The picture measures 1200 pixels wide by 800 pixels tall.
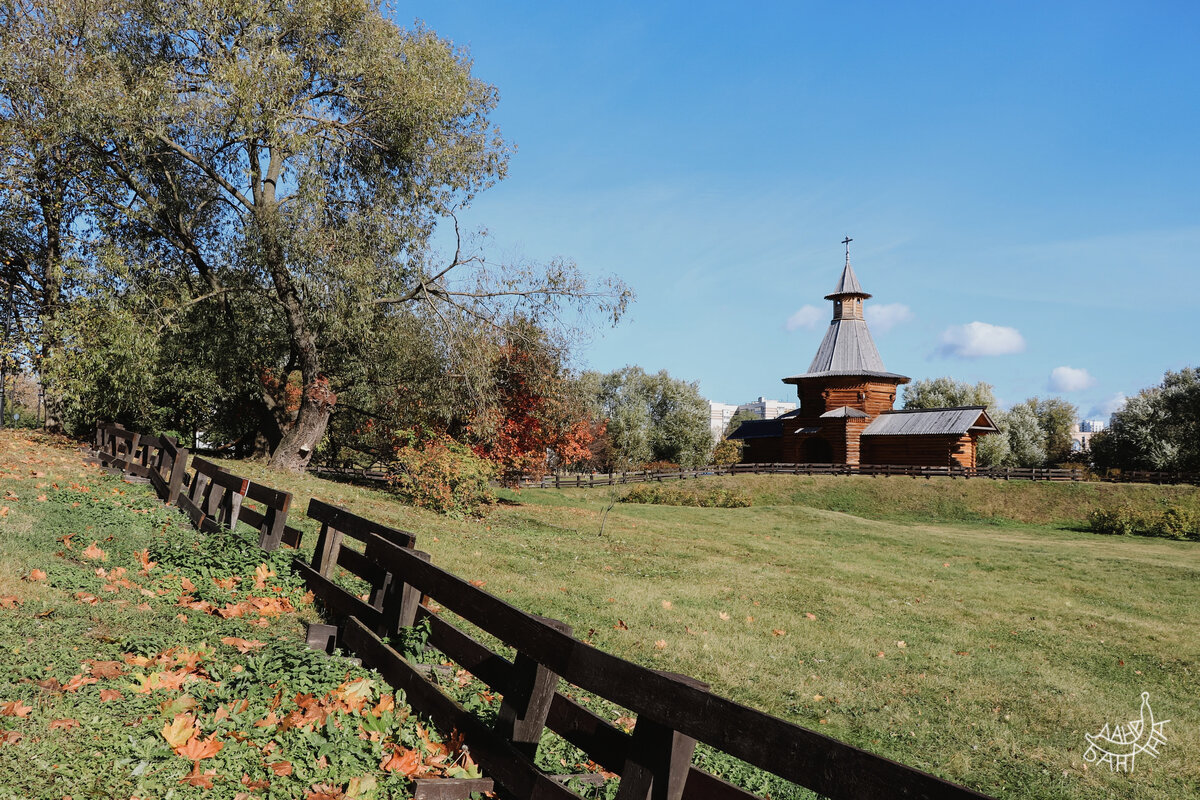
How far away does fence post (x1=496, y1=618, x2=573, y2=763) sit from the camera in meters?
4.16

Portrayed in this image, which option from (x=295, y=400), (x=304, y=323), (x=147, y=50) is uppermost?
(x=147, y=50)

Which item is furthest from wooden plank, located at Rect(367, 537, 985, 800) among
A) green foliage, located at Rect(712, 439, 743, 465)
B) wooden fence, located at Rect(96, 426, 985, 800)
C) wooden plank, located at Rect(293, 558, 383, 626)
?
green foliage, located at Rect(712, 439, 743, 465)

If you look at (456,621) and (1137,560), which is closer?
(456,621)

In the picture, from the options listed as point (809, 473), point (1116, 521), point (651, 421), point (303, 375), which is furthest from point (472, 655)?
point (651, 421)

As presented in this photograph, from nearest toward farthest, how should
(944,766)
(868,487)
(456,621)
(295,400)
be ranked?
(944,766) → (456,621) → (295,400) → (868,487)

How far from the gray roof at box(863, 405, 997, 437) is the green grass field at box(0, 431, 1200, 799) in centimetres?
2280

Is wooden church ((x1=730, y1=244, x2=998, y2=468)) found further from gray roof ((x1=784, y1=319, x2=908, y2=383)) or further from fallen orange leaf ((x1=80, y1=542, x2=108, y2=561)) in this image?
fallen orange leaf ((x1=80, y1=542, x2=108, y2=561))

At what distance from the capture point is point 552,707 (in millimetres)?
4277

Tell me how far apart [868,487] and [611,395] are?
4432cm

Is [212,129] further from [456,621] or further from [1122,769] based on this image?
[1122,769]

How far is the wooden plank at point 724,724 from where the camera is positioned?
8.35 ft

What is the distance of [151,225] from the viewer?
2312cm

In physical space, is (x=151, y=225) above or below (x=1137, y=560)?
above

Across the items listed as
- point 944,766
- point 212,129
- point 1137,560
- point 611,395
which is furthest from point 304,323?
point 611,395
